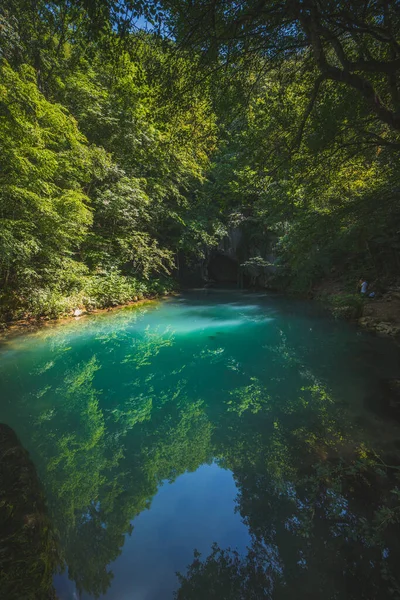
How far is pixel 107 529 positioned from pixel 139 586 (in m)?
0.63

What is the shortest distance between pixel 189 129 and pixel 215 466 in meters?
5.38

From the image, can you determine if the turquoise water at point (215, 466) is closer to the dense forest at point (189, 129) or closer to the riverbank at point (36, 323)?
the riverbank at point (36, 323)

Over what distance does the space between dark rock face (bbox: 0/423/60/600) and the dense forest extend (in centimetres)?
477

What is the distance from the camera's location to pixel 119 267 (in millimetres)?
15711

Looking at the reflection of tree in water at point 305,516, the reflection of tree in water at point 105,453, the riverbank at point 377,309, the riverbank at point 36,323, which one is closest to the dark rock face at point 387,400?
the reflection of tree in water at point 305,516

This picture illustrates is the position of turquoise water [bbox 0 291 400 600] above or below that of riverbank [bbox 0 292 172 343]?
below

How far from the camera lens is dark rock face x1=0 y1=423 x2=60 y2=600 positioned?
160 cm

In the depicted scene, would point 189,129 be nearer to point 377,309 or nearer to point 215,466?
point 215,466

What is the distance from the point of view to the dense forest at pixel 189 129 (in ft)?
11.3

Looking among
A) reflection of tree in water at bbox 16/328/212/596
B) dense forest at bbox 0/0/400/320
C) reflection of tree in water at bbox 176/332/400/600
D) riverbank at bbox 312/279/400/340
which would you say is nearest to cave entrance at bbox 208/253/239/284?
dense forest at bbox 0/0/400/320

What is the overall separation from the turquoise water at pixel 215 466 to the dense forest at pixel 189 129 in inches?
141

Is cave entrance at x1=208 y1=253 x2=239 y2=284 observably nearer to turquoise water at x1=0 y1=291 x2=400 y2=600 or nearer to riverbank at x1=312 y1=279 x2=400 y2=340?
riverbank at x1=312 y1=279 x2=400 y2=340

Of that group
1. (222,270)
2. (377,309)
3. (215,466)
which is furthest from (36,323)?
(222,270)

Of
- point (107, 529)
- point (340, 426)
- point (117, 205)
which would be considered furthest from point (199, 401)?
point (117, 205)
